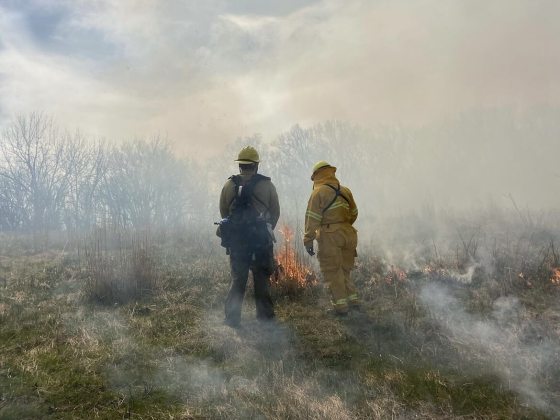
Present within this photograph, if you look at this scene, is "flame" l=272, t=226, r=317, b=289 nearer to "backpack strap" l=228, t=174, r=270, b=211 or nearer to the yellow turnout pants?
the yellow turnout pants

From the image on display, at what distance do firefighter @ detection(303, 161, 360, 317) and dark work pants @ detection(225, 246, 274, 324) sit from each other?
2.03ft

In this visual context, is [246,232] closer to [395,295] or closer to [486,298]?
[395,295]

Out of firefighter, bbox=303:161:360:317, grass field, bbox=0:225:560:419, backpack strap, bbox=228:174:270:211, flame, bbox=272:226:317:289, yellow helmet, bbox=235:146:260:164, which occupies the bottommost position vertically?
grass field, bbox=0:225:560:419

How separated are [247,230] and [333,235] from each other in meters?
1.16

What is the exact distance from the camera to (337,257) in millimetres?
5219

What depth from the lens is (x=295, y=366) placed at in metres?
3.68

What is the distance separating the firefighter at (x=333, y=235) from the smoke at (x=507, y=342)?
3.61 ft

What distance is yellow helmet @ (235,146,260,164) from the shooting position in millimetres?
4926

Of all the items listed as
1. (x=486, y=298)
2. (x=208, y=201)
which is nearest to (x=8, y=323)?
→ (x=486, y=298)

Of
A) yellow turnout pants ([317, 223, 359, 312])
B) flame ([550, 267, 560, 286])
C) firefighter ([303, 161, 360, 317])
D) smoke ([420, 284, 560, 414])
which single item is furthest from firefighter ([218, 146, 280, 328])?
flame ([550, 267, 560, 286])

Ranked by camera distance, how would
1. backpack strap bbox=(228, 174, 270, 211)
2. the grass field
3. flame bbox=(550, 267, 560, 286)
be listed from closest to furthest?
the grass field < backpack strap bbox=(228, 174, 270, 211) < flame bbox=(550, 267, 560, 286)

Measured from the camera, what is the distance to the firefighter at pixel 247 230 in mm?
4949

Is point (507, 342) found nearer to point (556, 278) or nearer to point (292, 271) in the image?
point (556, 278)

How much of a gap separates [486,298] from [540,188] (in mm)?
17937
